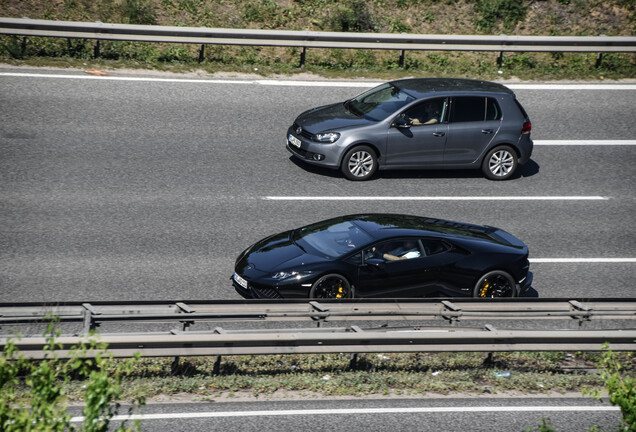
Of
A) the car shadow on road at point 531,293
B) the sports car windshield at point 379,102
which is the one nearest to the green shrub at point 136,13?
the sports car windshield at point 379,102

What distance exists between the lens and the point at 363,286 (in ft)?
36.7

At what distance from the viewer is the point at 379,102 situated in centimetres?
1611

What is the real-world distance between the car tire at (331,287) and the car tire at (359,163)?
4.67 m

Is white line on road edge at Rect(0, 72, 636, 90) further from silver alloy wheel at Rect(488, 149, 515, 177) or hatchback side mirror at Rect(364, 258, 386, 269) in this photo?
hatchback side mirror at Rect(364, 258, 386, 269)

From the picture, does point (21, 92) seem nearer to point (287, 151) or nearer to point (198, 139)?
point (198, 139)

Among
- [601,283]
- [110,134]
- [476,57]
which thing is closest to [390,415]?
[601,283]

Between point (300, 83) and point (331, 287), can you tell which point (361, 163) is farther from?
point (331, 287)

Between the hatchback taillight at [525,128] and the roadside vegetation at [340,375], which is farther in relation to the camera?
the hatchback taillight at [525,128]

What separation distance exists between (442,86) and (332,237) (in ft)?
19.4

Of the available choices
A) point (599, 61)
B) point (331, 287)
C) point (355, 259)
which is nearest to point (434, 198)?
point (355, 259)

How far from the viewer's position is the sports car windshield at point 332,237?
11305 millimetres

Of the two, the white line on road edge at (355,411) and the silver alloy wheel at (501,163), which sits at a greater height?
the silver alloy wheel at (501,163)

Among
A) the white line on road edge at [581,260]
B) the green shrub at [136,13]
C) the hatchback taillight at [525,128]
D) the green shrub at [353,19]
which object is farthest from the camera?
the green shrub at [353,19]

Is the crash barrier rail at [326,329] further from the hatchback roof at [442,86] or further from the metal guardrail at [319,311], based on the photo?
the hatchback roof at [442,86]
